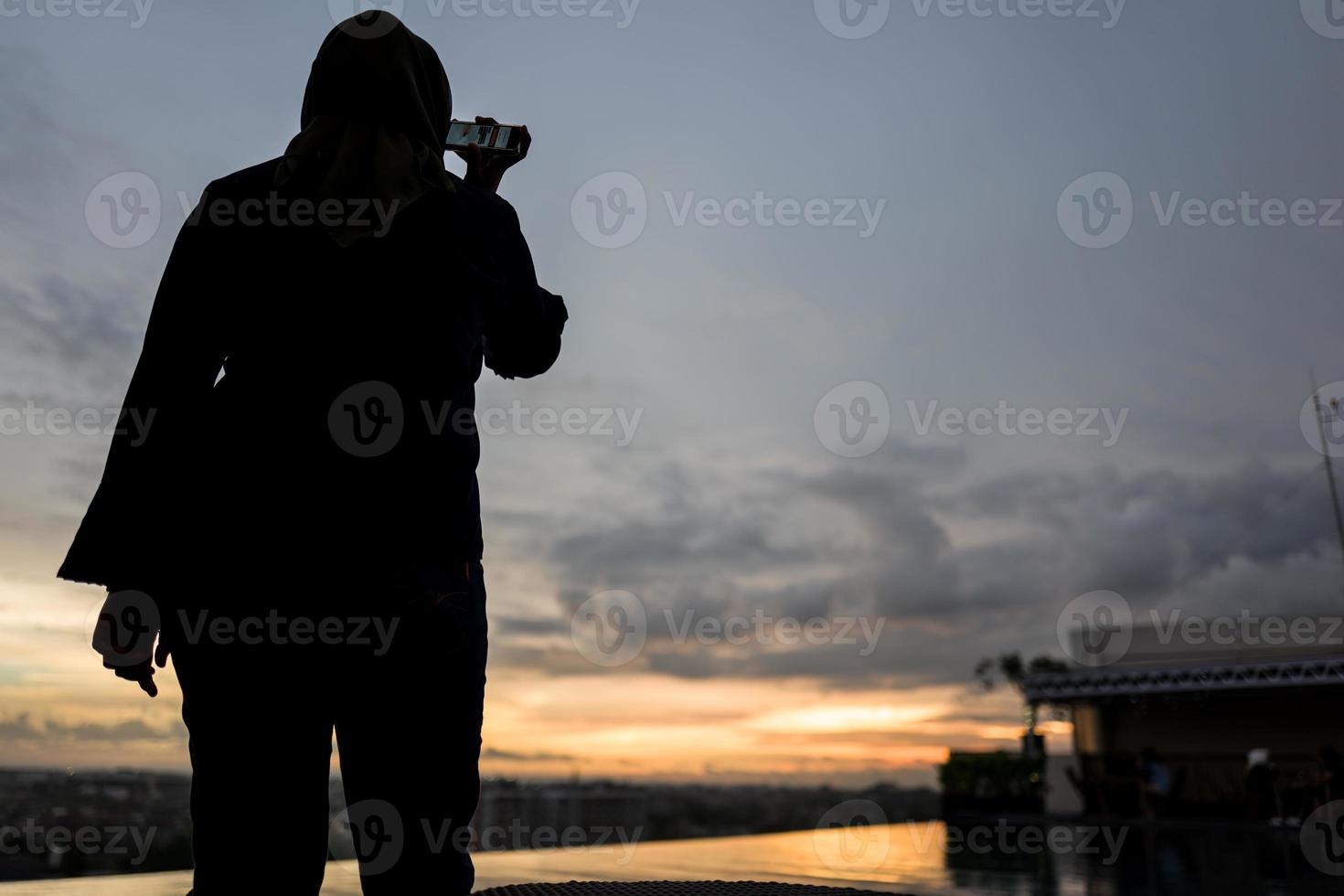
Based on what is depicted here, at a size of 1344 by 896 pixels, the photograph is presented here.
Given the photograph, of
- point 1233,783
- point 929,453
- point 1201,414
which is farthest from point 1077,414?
point 1233,783

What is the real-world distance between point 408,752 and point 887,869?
4.48 meters

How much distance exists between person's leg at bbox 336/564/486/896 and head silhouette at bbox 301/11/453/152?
536 mm

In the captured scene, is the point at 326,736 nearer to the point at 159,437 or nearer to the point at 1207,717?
the point at 159,437

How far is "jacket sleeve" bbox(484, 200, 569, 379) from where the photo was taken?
3.30 ft

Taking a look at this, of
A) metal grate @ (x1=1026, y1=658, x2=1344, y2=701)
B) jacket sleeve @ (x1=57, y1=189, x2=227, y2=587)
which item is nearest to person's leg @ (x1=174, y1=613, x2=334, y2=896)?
jacket sleeve @ (x1=57, y1=189, x2=227, y2=587)

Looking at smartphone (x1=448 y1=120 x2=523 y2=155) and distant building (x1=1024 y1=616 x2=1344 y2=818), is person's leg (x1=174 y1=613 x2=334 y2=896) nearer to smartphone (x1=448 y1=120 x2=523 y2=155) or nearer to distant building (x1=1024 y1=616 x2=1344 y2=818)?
smartphone (x1=448 y1=120 x2=523 y2=155)

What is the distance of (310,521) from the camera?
31.7 inches

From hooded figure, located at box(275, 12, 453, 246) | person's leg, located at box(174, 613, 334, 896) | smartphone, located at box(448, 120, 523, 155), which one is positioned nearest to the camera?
person's leg, located at box(174, 613, 334, 896)

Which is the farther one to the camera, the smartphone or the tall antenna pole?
the tall antenna pole

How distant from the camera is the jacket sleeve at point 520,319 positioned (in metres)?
1.01

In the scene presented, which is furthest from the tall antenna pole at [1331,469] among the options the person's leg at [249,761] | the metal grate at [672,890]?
the person's leg at [249,761]

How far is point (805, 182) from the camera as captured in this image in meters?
6.40

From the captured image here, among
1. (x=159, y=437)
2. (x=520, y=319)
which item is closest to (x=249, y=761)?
(x=159, y=437)

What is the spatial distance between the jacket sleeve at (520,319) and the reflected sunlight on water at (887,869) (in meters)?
2.32
